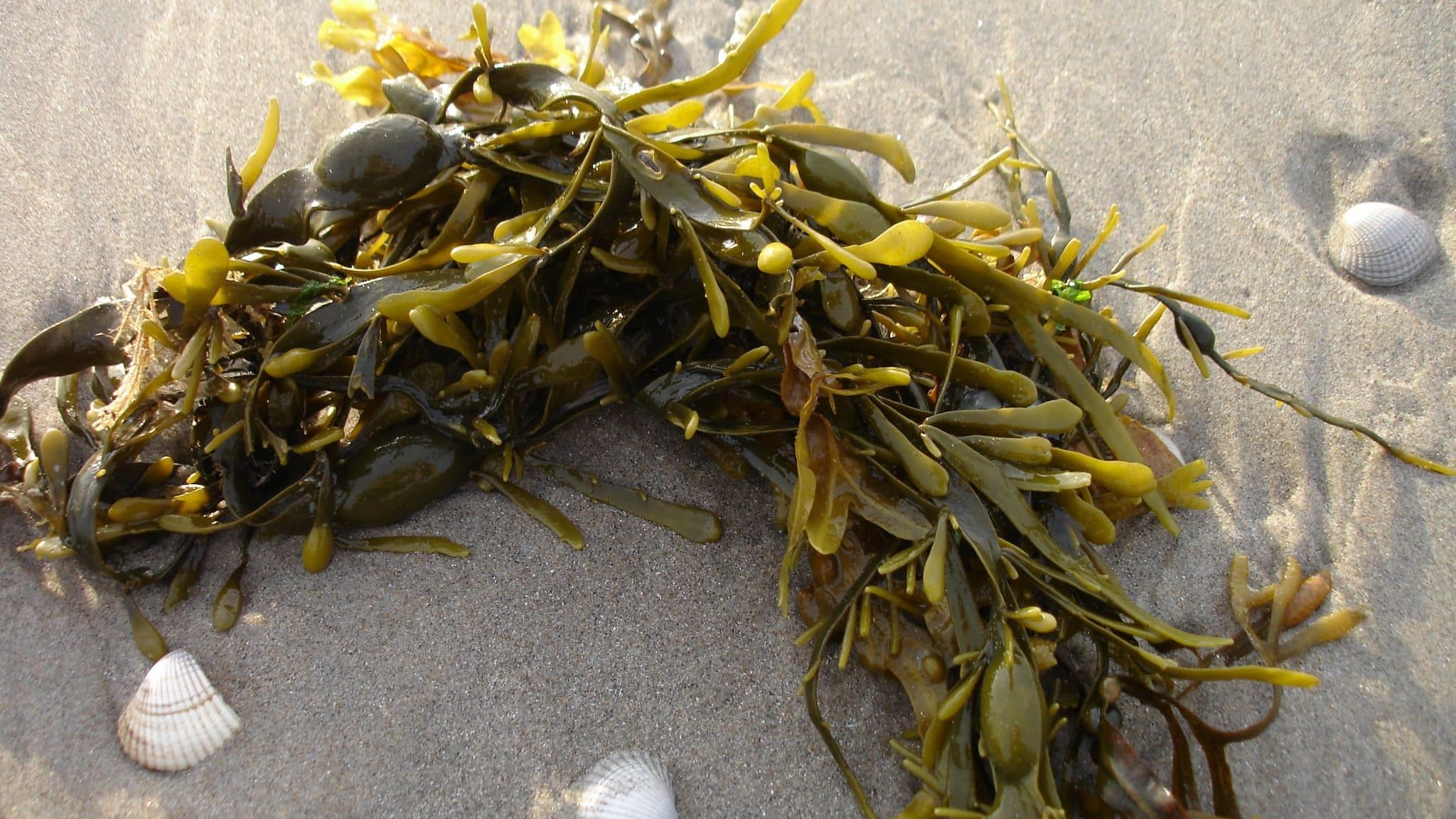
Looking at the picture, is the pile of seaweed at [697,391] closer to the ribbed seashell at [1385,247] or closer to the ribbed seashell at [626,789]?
the ribbed seashell at [626,789]

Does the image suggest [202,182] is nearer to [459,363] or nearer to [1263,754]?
[459,363]

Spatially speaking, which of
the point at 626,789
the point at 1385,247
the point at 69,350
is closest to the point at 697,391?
the point at 626,789

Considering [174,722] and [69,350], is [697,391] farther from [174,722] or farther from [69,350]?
[69,350]

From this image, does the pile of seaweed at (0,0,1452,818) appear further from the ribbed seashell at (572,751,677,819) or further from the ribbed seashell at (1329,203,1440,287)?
the ribbed seashell at (1329,203,1440,287)

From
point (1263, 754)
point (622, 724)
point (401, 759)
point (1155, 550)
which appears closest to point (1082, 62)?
point (1155, 550)

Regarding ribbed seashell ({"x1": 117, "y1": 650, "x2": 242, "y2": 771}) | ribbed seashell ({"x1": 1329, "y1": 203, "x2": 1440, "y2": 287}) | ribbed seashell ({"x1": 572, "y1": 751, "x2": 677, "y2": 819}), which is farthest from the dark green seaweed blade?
ribbed seashell ({"x1": 1329, "y1": 203, "x2": 1440, "y2": 287})

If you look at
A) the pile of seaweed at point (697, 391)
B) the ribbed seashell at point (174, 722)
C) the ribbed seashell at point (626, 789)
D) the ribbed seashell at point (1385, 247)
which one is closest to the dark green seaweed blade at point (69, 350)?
the pile of seaweed at point (697, 391)

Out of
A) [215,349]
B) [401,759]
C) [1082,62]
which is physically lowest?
[401,759]
